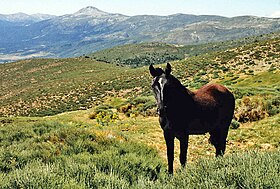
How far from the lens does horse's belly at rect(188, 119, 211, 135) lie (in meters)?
5.35

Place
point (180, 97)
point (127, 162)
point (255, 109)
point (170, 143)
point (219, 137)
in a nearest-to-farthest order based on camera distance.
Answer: point (180, 97)
point (170, 143)
point (127, 162)
point (219, 137)
point (255, 109)

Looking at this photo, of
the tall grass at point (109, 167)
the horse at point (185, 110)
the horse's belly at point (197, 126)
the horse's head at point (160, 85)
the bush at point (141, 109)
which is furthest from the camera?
the bush at point (141, 109)

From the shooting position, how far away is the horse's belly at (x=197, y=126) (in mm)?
5352

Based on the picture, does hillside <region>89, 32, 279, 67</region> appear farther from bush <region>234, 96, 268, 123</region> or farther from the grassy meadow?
bush <region>234, 96, 268, 123</region>

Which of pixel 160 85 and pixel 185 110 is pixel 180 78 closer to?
pixel 185 110

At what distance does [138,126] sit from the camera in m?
13.5

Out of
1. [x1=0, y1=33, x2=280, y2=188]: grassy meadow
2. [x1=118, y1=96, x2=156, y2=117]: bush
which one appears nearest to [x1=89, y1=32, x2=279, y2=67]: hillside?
[x1=0, y1=33, x2=280, y2=188]: grassy meadow

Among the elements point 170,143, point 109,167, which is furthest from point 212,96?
point 109,167

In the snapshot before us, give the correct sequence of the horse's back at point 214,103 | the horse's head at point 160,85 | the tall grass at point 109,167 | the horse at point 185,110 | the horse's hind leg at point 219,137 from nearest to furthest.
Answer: the tall grass at point 109,167, the horse's head at point 160,85, the horse at point 185,110, the horse's back at point 214,103, the horse's hind leg at point 219,137

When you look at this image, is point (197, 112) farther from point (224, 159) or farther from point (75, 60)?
point (75, 60)

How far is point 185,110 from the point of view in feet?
17.1

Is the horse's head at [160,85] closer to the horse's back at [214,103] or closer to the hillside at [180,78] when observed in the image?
the horse's back at [214,103]

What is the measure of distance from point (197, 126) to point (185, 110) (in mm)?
514

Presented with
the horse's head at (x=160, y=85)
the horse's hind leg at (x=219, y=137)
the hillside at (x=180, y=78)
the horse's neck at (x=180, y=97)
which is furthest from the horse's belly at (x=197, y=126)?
the hillside at (x=180, y=78)
